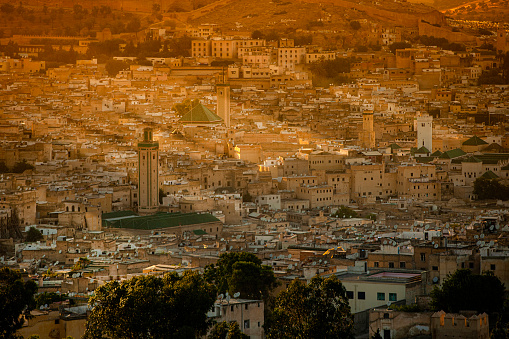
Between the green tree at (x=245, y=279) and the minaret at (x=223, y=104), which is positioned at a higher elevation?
the minaret at (x=223, y=104)

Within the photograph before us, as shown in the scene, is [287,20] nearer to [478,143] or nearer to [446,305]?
[478,143]

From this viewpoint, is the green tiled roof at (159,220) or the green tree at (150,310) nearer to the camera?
the green tree at (150,310)

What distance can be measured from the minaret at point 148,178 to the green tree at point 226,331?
53.9 ft

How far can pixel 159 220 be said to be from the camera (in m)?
32.2

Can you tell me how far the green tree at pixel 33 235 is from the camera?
30078 millimetres

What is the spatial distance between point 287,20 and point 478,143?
84.7ft

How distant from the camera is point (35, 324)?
1852 cm

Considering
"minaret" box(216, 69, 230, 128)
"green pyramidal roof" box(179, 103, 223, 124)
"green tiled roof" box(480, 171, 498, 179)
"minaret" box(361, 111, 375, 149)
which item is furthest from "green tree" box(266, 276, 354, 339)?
"minaret" box(216, 69, 230, 128)

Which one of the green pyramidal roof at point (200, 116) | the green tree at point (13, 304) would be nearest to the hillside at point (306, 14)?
the green pyramidal roof at point (200, 116)

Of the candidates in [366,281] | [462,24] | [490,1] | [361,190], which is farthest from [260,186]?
[490,1]

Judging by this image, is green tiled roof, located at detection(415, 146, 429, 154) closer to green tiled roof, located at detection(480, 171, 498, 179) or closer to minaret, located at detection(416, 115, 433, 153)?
minaret, located at detection(416, 115, 433, 153)

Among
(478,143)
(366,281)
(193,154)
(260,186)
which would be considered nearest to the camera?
(366,281)

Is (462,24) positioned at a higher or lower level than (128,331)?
higher

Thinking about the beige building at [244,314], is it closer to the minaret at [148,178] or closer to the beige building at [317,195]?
the minaret at [148,178]
